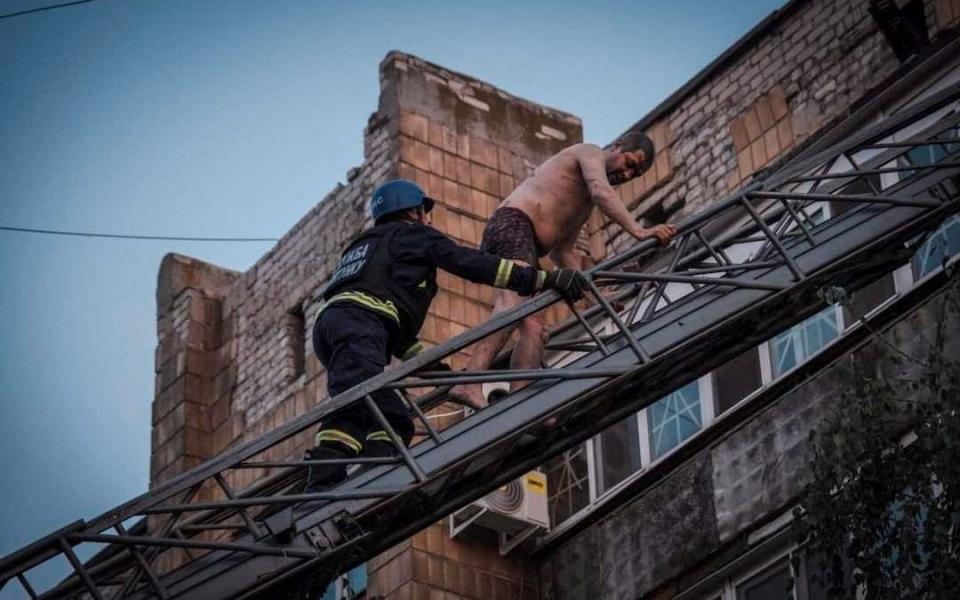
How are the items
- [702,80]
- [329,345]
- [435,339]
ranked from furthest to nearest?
[702,80] < [435,339] < [329,345]

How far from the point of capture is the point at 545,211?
11.8 metres

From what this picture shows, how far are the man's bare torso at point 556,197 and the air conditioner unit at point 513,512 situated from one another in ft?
11.2

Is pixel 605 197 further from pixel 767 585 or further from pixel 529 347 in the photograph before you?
pixel 767 585

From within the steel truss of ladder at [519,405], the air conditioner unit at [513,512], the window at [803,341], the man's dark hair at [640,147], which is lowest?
the steel truss of ladder at [519,405]

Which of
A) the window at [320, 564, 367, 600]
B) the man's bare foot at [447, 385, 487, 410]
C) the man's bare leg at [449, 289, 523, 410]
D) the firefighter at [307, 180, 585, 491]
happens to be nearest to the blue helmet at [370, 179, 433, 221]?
the firefighter at [307, 180, 585, 491]

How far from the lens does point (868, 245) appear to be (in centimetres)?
1126

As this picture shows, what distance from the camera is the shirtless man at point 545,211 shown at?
37.5ft

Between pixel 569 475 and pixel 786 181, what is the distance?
451 centimetres

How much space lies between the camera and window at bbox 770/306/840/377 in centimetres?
1362

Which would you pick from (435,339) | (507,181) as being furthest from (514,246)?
(507,181)

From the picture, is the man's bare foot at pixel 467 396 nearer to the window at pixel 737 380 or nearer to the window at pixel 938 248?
the window at pixel 737 380

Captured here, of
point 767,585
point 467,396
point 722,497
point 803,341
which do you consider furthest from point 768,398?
point 467,396

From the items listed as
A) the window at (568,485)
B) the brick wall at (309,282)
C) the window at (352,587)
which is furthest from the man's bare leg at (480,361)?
the window at (352,587)

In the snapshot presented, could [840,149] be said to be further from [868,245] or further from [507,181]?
[507,181]
